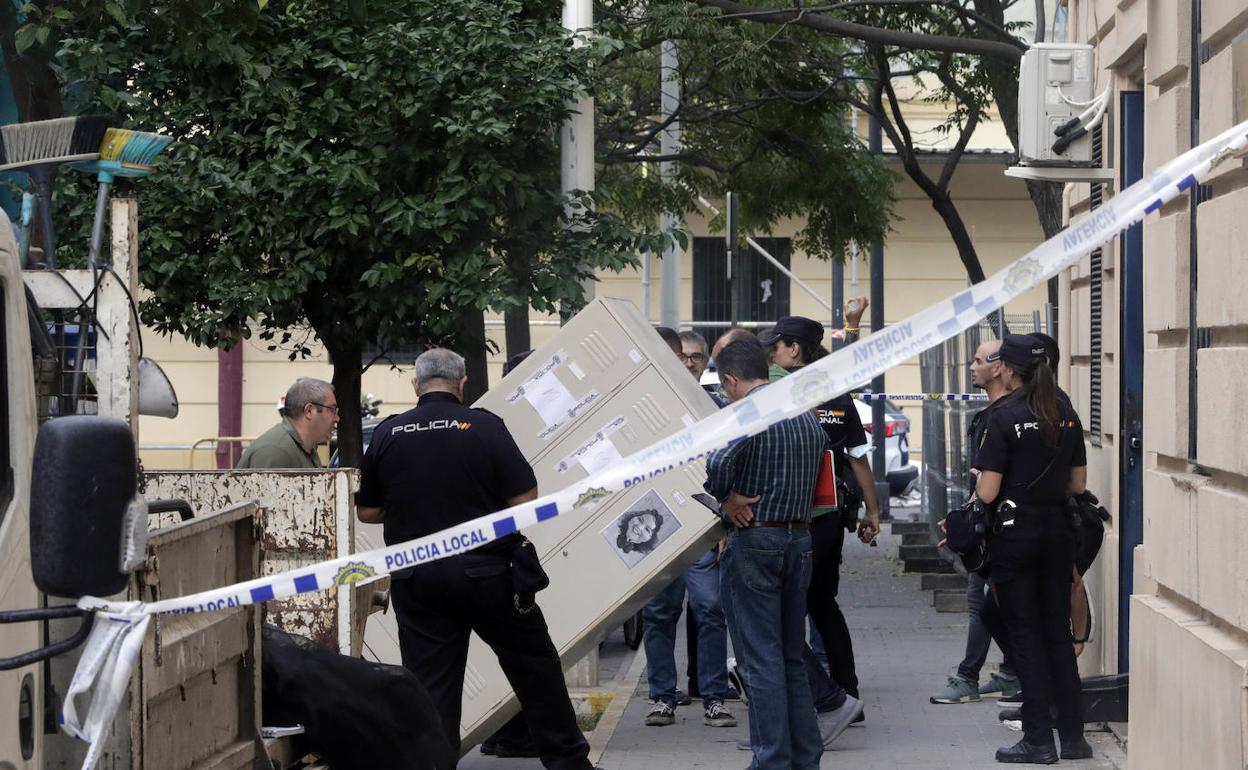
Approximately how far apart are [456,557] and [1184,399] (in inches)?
111

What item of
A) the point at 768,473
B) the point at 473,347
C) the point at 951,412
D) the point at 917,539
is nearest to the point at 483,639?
the point at 768,473

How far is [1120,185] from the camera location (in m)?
8.80

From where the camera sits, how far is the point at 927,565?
52.1ft

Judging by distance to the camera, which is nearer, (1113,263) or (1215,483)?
(1215,483)

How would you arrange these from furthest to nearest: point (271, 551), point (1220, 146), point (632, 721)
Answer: point (632, 721)
point (271, 551)
point (1220, 146)

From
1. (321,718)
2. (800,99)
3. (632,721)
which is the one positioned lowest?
(632,721)

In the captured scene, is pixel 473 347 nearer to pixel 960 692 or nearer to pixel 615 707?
pixel 615 707

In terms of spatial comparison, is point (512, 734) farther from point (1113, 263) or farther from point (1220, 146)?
point (1220, 146)

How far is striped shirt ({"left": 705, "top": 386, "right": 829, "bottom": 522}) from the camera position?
7.21m

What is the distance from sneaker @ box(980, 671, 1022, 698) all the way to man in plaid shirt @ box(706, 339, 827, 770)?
2.64 m

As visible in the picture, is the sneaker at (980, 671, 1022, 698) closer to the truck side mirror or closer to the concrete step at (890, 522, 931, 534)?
the concrete step at (890, 522, 931, 534)

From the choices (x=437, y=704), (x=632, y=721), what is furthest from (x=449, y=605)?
(x=632, y=721)

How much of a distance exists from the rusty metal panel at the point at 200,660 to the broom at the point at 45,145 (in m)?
0.88

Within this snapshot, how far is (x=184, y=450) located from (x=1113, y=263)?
2106 cm
